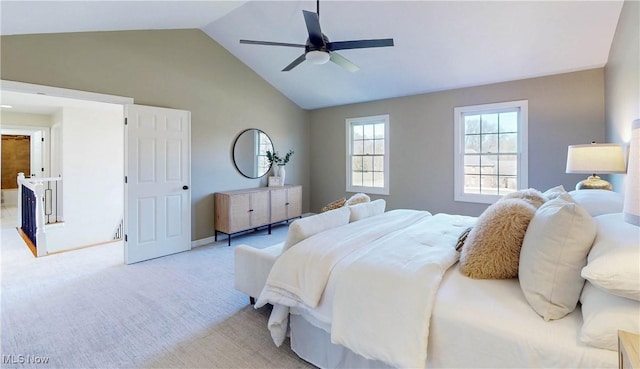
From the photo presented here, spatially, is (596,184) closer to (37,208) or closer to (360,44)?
(360,44)

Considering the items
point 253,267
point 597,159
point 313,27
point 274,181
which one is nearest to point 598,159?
point 597,159

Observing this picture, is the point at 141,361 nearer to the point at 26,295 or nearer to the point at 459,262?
the point at 26,295

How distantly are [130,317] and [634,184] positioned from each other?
123 inches

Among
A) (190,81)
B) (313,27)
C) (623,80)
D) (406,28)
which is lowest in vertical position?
(623,80)

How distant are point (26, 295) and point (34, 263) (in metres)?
1.18

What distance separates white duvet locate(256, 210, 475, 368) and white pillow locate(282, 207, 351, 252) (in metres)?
0.09

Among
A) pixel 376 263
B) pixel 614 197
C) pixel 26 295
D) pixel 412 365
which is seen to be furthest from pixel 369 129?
pixel 26 295

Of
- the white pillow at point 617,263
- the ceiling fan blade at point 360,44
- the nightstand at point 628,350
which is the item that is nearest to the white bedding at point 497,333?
the nightstand at point 628,350

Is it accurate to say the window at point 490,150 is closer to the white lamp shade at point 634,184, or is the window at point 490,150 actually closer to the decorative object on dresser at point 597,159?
the decorative object on dresser at point 597,159

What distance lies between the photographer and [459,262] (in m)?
1.67

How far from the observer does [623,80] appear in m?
2.86

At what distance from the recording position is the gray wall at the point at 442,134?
377 centimetres

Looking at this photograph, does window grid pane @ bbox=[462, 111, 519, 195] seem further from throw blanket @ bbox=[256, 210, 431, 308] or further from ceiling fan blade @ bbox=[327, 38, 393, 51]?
throw blanket @ bbox=[256, 210, 431, 308]

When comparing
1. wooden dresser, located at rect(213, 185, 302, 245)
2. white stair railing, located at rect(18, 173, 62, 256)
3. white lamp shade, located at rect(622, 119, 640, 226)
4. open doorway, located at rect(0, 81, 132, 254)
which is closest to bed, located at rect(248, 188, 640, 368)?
white lamp shade, located at rect(622, 119, 640, 226)
